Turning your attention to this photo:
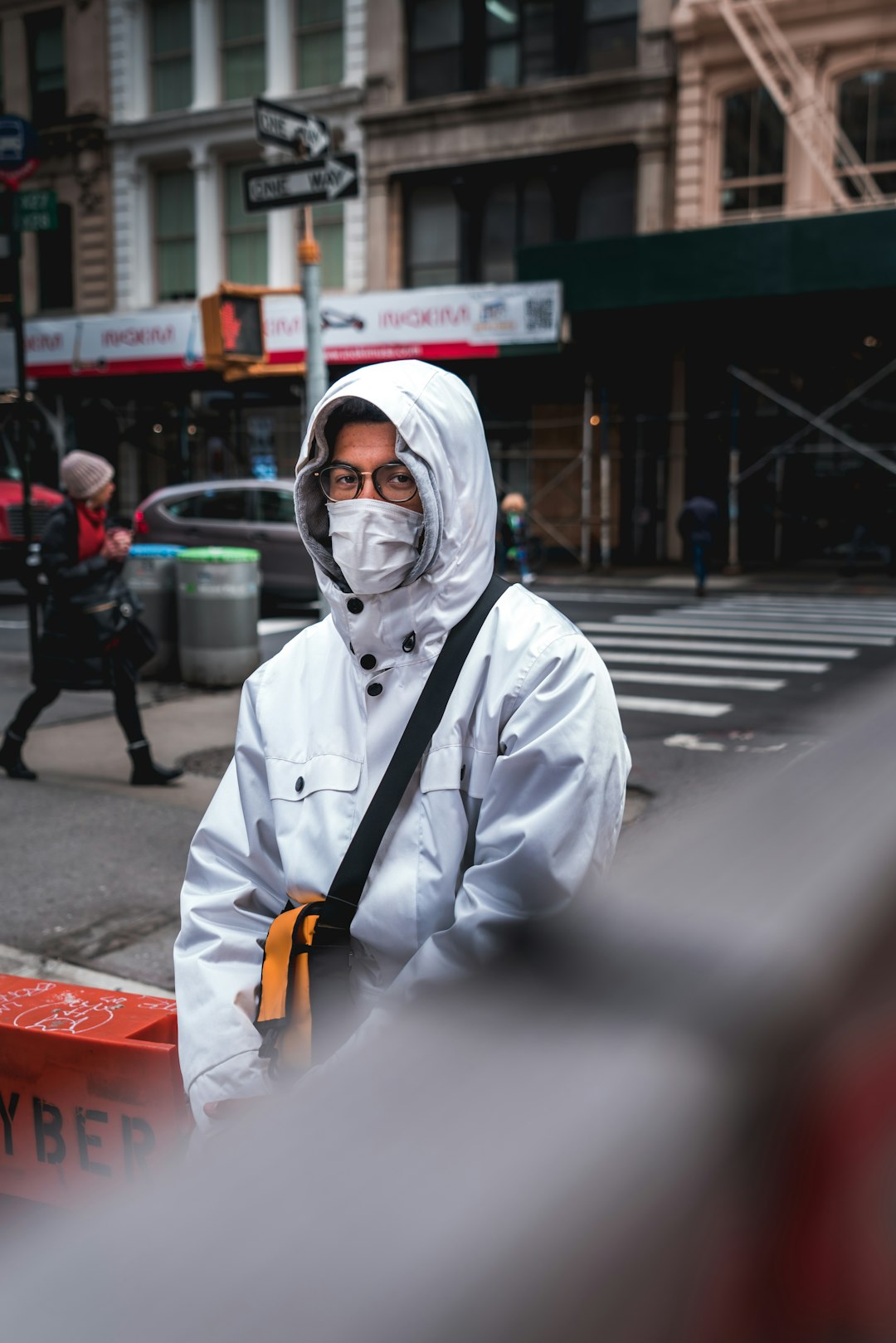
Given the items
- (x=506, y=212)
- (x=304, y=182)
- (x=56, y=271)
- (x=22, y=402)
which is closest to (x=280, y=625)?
(x=22, y=402)

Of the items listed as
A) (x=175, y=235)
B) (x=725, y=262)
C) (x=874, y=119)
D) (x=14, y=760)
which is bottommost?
(x=14, y=760)

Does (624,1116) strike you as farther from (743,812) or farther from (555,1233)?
(743,812)

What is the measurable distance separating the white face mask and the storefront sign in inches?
658

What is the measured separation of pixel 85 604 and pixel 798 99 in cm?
1858

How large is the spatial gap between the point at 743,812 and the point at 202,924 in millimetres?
1286

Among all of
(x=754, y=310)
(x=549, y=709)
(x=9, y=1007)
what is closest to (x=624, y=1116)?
(x=549, y=709)

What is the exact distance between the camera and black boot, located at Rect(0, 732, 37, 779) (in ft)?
22.5

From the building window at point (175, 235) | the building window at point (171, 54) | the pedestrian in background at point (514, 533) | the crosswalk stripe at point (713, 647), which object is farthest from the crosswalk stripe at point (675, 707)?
the building window at point (171, 54)

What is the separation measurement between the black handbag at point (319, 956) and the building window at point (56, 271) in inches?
1157

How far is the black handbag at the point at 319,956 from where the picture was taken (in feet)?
6.30

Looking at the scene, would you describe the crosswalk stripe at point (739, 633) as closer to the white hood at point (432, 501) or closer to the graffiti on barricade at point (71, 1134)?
the white hood at point (432, 501)

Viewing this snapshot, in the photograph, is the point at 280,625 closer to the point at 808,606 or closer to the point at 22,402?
the point at 22,402

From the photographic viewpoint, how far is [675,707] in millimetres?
9188

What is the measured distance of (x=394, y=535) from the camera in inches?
83.0
